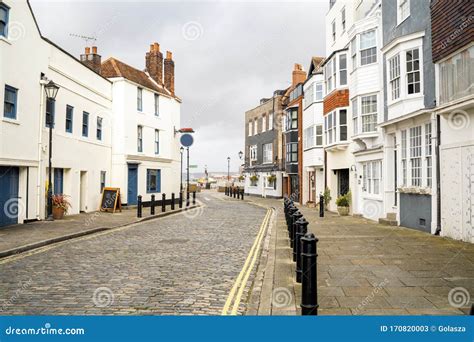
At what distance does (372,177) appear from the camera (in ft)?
62.6

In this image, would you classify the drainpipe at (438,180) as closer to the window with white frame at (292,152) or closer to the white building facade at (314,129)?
the white building facade at (314,129)

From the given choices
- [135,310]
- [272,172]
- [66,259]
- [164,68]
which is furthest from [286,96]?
[135,310]

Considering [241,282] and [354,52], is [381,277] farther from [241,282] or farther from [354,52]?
[354,52]

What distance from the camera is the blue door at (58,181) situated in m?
18.5

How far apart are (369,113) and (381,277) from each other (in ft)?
42.2

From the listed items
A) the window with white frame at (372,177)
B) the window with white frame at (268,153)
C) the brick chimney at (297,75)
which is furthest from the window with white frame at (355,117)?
the window with white frame at (268,153)

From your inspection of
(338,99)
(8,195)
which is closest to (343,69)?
(338,99)

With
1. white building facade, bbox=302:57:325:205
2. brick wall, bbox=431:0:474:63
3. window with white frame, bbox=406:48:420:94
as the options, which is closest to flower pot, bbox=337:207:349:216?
white building facade, bbox=302:57:325:205

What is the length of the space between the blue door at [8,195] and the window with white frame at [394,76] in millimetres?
14850

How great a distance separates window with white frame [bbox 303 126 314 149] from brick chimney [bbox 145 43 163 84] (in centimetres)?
1198

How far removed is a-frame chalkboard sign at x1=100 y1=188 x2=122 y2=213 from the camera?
21828 millimetres

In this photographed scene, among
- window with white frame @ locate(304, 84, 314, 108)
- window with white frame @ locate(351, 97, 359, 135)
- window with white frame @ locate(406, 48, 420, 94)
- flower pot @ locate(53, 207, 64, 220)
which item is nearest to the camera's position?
window with white frame @ locate(406, 48, 420, 94)

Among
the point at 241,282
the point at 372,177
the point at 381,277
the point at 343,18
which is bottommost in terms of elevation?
the point at 241,282

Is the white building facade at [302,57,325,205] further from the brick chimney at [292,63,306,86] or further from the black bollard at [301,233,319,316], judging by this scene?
the black bollard at [301,233,319,316]
